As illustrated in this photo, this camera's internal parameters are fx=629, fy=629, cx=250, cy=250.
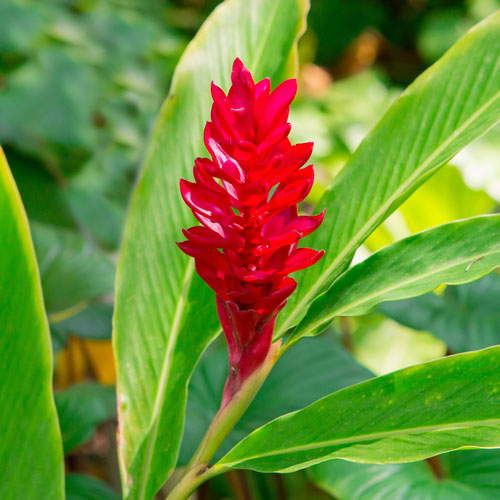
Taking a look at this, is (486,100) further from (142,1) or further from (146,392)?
(142,1)

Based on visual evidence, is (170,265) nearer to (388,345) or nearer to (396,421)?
(396,421)

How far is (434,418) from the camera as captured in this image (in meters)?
0.40

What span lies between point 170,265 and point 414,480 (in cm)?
31

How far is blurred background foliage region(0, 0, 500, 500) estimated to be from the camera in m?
0.71

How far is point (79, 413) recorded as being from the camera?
71 centimetres

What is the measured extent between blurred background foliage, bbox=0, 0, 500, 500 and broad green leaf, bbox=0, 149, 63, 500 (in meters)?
0.22

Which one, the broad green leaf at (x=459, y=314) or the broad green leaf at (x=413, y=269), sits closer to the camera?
the broad green leaf at (x=413, y=269)

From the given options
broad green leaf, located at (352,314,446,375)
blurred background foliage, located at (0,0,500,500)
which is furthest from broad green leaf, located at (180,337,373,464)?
broad green leaf, located at (352,314,446,375)

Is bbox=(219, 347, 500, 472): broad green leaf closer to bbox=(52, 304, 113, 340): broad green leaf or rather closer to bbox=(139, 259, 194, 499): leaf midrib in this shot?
bbox=(139, 259, 194, 499): leaf midrib

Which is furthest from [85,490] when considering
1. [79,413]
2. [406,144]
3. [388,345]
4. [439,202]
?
[388,345]

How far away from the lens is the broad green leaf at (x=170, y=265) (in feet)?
1.61

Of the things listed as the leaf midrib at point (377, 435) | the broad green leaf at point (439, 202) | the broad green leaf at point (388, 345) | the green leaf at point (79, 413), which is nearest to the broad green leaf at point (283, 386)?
the green leaf at point (79, 413)

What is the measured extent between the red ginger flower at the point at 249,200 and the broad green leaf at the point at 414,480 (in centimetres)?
24

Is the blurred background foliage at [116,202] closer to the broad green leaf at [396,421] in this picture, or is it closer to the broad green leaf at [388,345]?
the broad green leaf at [388,345]
